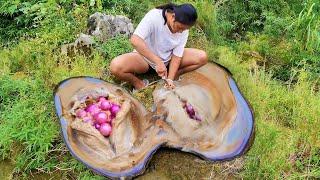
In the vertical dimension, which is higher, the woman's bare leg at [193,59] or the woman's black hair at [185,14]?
the woman's black hair at [185,14]

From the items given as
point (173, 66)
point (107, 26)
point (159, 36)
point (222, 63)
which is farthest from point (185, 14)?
point (107, 26)

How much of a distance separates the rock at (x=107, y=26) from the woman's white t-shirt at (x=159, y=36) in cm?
80

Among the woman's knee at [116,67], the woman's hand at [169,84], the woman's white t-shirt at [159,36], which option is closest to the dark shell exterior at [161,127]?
the woman's hand at [169,84]

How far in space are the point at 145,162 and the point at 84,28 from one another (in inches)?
81.0

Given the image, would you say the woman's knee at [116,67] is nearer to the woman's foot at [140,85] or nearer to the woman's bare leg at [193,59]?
the woman's foot at [140,85]

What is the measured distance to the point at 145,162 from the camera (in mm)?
3107

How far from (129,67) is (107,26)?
86cm

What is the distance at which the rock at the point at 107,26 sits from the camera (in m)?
4.59

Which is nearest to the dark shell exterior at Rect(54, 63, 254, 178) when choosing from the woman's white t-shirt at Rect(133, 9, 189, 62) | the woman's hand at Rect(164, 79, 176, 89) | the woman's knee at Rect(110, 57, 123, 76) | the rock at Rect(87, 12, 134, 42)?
the woman's hand at Rect(164, 79, 176, 89)

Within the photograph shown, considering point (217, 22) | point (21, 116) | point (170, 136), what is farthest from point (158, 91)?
point (217, 22)

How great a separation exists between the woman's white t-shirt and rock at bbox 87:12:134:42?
80 cm

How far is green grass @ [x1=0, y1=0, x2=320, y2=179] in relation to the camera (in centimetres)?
330

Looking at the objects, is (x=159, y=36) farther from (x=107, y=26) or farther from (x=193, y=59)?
(x=107, y=26)

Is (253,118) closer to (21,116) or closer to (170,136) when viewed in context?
(170,136)
